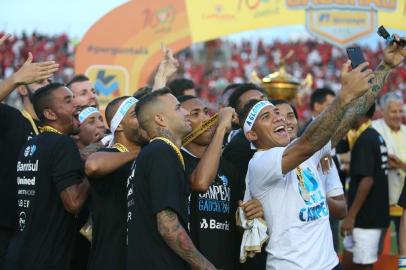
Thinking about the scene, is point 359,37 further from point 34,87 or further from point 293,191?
point 293,191

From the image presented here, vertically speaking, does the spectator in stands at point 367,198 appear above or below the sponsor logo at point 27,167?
below

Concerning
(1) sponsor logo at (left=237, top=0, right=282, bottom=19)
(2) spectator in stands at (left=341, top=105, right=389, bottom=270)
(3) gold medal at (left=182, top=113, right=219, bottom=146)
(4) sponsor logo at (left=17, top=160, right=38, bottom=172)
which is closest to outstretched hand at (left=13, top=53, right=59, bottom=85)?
(4) sponsor logo at (left=17, top=160, right=38, bottom=172)

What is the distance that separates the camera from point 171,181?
3977 millimetres

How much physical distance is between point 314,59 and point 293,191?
21.7 m

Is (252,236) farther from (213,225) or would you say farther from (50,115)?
(50,115)

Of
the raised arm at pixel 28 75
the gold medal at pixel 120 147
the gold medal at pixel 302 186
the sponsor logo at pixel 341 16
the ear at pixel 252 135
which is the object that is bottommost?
the gold medal at pixel 302 186

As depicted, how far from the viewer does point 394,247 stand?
1116 centimetres

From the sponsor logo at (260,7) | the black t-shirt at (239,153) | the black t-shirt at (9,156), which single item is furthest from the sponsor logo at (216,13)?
the black t-shirt at (9,156)

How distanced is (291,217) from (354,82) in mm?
1006

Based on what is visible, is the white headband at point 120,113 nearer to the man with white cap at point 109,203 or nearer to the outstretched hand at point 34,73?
the man with white cap at point 109,203

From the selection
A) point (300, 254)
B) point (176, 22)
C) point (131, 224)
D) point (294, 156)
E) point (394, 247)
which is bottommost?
point (394, 247)

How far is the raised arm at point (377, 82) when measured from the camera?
4.86 meters

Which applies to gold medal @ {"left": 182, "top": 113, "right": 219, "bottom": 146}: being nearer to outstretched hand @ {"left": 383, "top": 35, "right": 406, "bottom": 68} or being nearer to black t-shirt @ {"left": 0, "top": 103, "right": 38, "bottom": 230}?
outstretched hand @ {"left": 383, "top": 35, "right": 406, "bottom": 68}

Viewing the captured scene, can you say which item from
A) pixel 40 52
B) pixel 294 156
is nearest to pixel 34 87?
pixel 294 156
